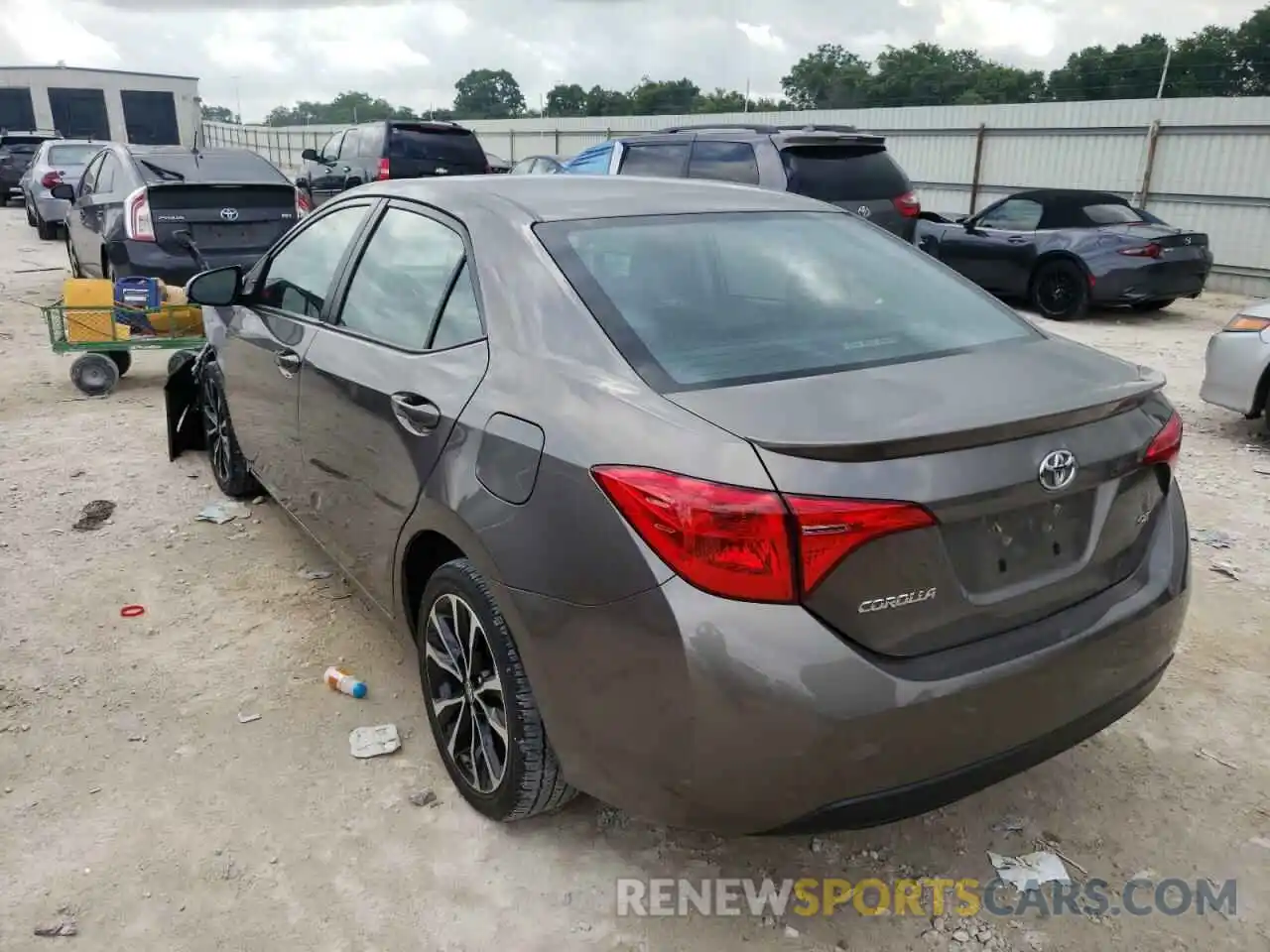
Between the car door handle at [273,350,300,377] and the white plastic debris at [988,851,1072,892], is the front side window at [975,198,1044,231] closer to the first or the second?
the car door handle at [273,350,300,377]

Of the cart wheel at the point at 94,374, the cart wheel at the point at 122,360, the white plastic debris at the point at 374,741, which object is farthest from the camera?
the cart wheel at the point at 122,360

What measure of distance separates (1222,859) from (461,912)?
6.50 ft

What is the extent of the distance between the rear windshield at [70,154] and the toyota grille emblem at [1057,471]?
60.2 feet

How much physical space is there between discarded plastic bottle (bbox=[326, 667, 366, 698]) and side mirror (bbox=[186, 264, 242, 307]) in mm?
1726

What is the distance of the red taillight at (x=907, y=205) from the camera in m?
9.66

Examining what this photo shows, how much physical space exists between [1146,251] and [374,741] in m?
10.1

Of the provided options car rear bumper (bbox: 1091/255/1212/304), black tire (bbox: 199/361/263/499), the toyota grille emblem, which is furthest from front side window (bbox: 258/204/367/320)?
car rear bumper (bbox: 1091/255/1212/304)

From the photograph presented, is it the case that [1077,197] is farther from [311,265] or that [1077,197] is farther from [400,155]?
[311,265]

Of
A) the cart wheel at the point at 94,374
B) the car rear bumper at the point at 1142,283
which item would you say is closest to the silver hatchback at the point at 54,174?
the cart wheel at the point at 94,374

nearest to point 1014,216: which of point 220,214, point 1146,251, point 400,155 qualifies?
point 1146,251

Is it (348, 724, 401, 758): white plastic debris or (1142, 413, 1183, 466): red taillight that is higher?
(1142, 413, 1183, 466): red taillight

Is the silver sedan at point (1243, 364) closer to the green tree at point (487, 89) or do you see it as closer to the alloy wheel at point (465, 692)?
the alloy wheel at point (465, 692)

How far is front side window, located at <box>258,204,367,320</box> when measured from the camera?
3.57 meters

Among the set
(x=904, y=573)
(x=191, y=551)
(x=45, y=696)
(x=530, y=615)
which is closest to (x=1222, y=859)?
(x=904, y=573)
